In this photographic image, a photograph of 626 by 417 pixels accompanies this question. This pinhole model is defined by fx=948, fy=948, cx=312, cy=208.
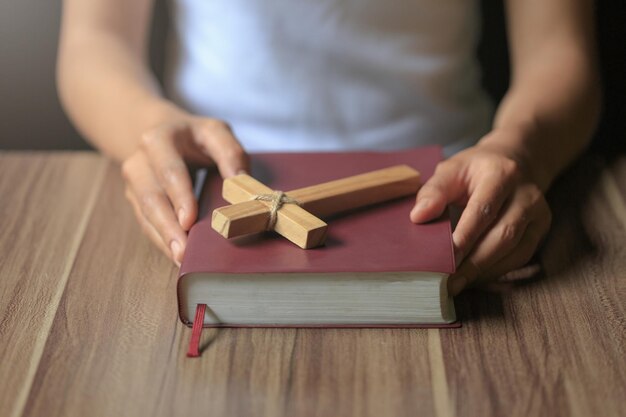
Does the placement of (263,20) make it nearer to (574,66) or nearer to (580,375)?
(574,66)

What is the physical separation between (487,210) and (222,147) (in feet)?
0.83

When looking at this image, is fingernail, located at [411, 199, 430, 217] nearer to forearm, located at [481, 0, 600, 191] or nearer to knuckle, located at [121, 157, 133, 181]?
forearm, located at [481, 0, 600, 191]

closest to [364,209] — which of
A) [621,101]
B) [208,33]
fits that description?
[208,33]

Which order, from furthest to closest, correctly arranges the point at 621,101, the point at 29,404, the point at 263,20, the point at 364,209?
the point at 621,101 → the point at 263,20 → the point at 364,209 → the point at 29,404

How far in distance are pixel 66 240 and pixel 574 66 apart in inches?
22.5

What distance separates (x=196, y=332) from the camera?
74 centimetres

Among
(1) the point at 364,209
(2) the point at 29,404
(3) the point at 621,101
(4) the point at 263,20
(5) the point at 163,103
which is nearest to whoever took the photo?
(2) the point at 29,404

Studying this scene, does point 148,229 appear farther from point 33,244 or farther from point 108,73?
point 108,73

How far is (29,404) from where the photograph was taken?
681 millimetres

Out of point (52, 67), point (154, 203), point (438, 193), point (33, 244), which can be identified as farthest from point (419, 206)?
point (52, 67)

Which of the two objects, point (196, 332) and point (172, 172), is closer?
point (196, 332)

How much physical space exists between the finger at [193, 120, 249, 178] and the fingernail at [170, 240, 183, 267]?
92 millimetres

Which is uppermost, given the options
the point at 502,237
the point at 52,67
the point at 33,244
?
the point at 502,237

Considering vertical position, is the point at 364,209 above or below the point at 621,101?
above
